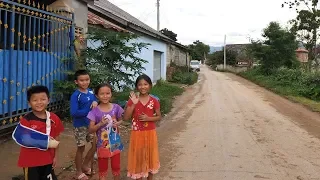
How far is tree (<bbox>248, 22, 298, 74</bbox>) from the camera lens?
92.2 ft

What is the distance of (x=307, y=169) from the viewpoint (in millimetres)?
5496

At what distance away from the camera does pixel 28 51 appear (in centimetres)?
643

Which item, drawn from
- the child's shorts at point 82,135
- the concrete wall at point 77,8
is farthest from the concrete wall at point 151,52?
the child's shorts at point 82,135

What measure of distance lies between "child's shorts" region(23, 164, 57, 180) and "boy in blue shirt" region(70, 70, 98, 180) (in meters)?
1.10

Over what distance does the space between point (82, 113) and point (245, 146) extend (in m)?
3.75

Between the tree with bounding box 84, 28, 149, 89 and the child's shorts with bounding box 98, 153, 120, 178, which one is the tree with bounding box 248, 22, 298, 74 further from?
the child's shorts with bounding box 98, 153, 120, 178

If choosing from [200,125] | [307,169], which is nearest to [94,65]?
[200,125]

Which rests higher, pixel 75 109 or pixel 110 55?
pixel 110 55

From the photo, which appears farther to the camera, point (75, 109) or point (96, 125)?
point (75, 109)

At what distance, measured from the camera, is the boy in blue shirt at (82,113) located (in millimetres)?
4434

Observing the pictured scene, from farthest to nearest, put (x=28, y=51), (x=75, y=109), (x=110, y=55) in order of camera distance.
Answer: (x=110, y=55)
(x=28, y=51)
(x=75, y=109)

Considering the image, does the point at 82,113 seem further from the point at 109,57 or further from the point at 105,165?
the point at 109,57

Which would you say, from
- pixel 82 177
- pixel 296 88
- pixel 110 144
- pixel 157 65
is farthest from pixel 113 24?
pixel 296 88

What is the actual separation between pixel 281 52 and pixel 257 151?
23876 mm
